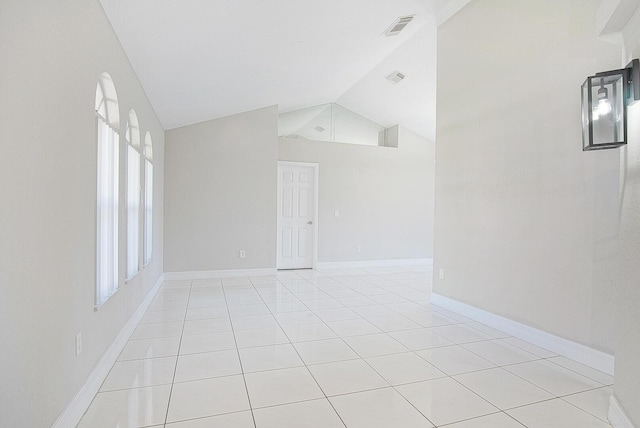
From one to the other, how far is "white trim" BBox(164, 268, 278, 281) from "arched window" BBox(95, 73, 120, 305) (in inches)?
114

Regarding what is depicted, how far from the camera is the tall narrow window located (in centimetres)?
314

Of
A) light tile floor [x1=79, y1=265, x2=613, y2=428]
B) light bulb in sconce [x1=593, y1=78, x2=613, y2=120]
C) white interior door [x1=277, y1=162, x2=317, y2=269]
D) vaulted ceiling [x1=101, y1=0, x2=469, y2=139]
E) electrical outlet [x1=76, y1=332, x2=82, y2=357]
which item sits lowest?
light tile floor [x1=79, y1=265, x2=613, y2=428]

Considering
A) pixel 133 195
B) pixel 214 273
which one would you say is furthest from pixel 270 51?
pixel 214 273

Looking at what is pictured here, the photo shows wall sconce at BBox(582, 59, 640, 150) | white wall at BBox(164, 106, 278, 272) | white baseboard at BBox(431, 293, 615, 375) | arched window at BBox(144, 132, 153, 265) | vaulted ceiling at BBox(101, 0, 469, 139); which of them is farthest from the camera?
white wall at BBox(164, 106, 278, 272)

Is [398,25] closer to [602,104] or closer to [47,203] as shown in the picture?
[602,104]

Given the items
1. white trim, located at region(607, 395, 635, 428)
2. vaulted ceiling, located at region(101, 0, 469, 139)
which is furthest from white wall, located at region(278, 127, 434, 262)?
white trim, located at region(607, 395, 635, 428)

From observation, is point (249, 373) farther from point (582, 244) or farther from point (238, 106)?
point (238, 106)

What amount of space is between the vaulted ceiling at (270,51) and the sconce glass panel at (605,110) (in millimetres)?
2165

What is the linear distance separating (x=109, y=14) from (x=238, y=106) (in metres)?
3.06

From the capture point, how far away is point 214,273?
18.4ft

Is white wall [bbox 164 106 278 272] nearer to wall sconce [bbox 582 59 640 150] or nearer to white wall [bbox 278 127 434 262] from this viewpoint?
white wall [bbox 278 127 434 262]

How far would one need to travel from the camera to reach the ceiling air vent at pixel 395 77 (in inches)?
213

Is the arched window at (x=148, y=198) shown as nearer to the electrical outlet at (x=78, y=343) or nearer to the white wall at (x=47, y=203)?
the white wall at (x=47, y=203)

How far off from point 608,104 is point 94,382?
3.38 meters
